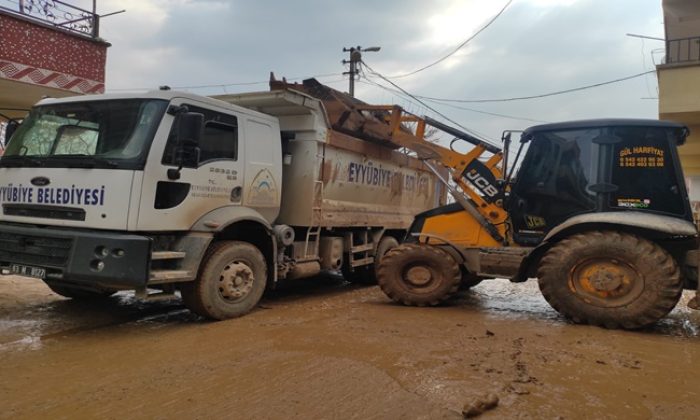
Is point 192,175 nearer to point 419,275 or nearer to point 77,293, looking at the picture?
point 77,293

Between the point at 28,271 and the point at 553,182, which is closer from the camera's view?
the point at 28,271

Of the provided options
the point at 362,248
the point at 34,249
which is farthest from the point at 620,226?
the point at 34,249

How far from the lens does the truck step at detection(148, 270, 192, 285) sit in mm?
5148

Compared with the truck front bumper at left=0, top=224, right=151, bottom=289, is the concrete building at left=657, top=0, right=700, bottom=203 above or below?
above

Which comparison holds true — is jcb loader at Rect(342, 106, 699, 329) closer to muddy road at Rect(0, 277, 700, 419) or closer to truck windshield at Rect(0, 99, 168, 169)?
muddy road at Rect(0, 277, 700, 419)

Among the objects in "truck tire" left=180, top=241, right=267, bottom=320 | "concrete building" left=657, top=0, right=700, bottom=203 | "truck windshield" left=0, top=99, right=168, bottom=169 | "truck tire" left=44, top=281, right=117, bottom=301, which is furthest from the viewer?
"concrete building" left=657, top=0, right=700, bottom=203

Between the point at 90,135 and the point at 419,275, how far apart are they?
426cm

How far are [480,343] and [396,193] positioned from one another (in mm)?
5095

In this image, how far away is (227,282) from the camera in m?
5.96

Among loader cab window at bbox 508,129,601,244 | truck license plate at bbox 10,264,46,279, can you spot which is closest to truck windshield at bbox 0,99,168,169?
truck license plate at bbox 10,264,46,279

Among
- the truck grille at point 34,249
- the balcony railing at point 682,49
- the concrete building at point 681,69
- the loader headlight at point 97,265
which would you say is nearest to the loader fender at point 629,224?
the loader headlight at point 97,265

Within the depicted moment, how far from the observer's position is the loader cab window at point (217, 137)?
230 inches

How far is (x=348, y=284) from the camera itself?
9.84 meters

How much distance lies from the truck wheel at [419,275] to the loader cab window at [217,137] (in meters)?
2.50
